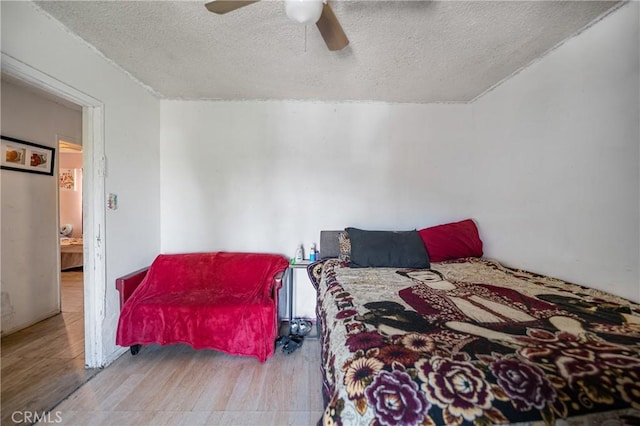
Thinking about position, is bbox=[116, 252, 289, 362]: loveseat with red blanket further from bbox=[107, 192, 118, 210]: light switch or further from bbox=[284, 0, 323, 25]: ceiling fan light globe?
bbox=[284, 0, 323, 25]: ceiling fan light globe

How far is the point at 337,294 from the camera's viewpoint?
158cm

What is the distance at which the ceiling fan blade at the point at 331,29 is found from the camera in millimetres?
1294

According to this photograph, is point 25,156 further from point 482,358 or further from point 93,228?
point 482,358

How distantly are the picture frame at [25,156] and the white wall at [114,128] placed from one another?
128cm

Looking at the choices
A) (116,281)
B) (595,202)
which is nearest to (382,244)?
(595,202)

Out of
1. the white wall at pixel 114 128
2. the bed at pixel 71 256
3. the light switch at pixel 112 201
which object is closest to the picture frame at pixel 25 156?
the white wall at pixel 114 128

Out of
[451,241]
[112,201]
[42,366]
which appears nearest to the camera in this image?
[42,366]

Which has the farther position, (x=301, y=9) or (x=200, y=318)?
(x=200, y=318)

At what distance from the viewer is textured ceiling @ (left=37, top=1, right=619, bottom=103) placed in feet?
4.93

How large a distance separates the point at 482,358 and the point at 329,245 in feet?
6.01

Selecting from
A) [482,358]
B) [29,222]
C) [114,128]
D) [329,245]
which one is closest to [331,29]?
[482,358]

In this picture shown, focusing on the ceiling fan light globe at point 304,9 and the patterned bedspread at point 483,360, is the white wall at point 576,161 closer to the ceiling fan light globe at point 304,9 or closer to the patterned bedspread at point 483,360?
the patterned bedspread at point 483,360

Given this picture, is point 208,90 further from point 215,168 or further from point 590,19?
point 590,19

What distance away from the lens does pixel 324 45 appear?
1.83 metres
